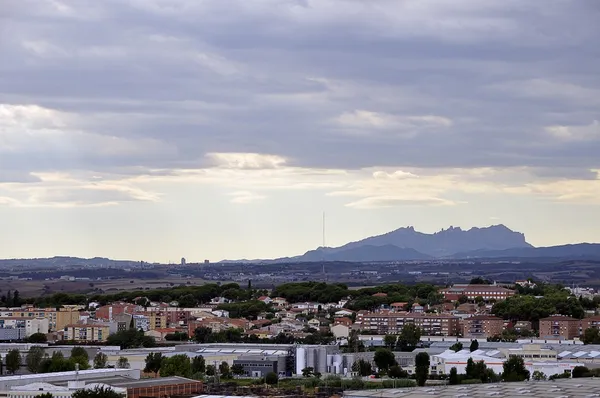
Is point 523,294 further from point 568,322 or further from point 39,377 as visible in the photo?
point 39,377

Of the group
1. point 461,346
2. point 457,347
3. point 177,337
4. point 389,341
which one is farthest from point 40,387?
point 177,337

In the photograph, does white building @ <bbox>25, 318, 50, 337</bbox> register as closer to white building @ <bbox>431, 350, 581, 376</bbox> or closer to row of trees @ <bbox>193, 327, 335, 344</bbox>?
row of trees @ <bbox>193, 327, 335, 344</bbox>

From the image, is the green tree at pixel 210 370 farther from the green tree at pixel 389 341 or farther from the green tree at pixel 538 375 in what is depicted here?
the green tree at pixel 389 341

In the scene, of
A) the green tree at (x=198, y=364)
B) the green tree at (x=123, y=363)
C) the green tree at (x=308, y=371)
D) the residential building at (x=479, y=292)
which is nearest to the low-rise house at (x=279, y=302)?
the residential building at (x=479, y=292)

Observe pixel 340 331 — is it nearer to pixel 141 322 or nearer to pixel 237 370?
pixel 141 322

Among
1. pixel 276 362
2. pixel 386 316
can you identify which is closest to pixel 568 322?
pixel 386 316

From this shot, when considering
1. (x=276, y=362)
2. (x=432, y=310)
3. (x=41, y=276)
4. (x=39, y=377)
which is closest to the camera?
(x=39, y=377)

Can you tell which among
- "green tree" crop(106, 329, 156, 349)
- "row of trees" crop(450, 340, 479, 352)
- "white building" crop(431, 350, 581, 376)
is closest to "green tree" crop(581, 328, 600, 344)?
"row of trees" crop(450, 340, 479, 352)
